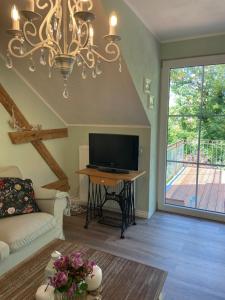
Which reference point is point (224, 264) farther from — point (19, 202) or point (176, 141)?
point (19, 202)

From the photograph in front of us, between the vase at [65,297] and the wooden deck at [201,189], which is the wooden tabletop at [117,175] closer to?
the wooden deck at [201,189]

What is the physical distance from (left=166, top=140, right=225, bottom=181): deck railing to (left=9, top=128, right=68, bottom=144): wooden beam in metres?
1.70

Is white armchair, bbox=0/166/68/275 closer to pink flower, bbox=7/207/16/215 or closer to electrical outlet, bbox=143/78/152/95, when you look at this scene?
pink flower, bbox=7/207/16/215

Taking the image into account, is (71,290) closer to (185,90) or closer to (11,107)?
(11,107)

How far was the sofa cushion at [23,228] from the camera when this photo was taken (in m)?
1.97

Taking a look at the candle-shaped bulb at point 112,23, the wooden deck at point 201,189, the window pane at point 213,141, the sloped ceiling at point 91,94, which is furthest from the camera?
the wooden deck at point 201,189

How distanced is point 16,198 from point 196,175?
2.46 metres

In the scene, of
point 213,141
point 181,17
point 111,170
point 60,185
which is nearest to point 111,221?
point 111,170

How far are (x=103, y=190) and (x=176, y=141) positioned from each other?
4.39 feet

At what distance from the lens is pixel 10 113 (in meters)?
2.93

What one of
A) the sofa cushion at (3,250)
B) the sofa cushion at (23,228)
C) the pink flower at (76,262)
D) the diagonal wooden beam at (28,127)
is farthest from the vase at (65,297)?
the diagonal wooden beam at (28,127)

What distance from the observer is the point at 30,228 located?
2.12 meters

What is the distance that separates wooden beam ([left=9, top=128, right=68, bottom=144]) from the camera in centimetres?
299

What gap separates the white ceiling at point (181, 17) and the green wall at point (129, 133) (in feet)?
4.26
